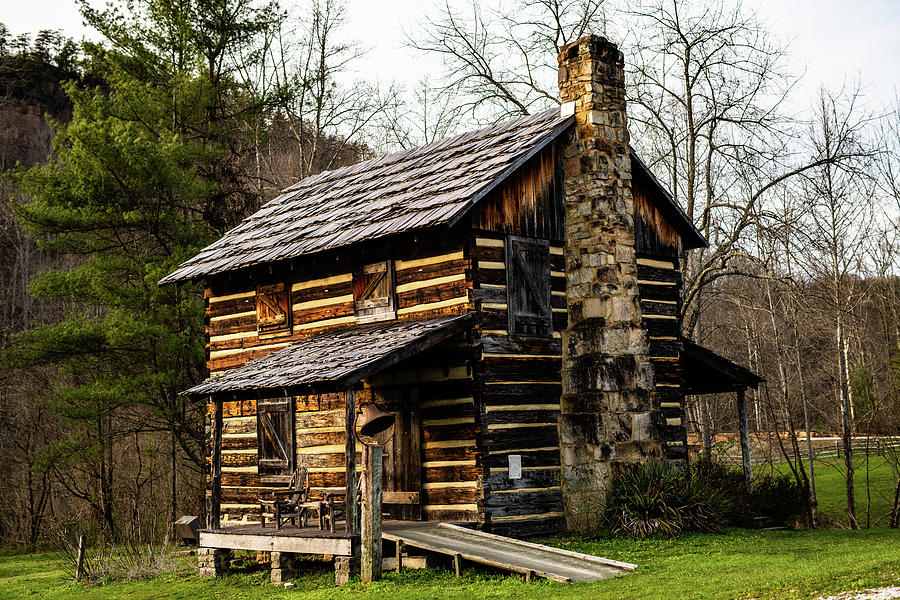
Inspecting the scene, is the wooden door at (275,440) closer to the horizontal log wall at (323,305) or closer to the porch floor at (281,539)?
the horizontal log wall at (323,305)

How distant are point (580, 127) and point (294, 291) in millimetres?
6034

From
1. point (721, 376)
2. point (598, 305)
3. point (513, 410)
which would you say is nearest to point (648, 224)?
point (598, 305)

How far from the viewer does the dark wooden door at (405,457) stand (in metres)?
15.1

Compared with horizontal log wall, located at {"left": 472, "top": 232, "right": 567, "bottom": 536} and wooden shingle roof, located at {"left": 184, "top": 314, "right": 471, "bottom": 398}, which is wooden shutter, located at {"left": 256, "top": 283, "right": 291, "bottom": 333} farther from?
horizontal log wall, located at {"left": 472, "top": 232, "right": 567, "bottom": 536}

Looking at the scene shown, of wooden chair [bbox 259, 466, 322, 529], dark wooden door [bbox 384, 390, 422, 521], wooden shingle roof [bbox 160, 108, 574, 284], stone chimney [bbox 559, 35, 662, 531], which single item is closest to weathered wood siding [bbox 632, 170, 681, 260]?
stone chimney [bbox 559, 35, 662, 531]

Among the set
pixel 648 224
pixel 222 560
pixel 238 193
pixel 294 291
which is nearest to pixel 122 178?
pixel 238 193

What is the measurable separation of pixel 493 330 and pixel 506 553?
3.64 metres

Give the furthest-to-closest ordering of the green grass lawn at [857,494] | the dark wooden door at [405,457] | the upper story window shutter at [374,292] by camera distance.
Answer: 1. the green grass lawn at [857,494]
2. the upper story window shutter at [374,292]
3. the dark wooden door at [405,457]

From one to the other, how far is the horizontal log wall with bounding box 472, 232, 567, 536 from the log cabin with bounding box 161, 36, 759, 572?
3cm

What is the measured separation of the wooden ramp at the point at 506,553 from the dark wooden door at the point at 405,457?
1.09 metres

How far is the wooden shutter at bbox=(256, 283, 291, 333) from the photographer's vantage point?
58.7 feet

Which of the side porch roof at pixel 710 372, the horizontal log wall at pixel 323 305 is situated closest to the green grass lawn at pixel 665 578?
the side porch roof at pixel 710 372

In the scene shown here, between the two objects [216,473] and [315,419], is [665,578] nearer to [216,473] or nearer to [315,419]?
[216,473]

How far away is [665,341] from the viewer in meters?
17.1
